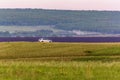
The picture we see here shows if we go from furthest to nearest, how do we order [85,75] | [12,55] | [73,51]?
[73,51]
[12,55]
[85,75]

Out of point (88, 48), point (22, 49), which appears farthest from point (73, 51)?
point (22, 49)

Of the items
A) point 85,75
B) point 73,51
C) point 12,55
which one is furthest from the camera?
point 73,51

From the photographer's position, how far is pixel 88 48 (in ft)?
221

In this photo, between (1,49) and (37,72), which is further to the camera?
(1,49)

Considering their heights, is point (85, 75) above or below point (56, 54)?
above

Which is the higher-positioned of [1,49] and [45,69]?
[45,69]

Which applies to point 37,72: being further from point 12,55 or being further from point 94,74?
point 12,55

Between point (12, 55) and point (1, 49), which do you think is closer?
point (12, 55)

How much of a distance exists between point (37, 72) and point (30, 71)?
0.36m

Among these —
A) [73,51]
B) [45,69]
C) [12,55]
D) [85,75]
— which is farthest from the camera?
[73,51]

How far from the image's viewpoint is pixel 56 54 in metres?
61.1

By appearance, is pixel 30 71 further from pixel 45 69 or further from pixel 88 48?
pixel 88 48

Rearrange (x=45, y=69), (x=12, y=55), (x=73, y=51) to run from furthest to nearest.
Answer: (x=73, y=51), (x=12, y=55), (x=45, y=69)

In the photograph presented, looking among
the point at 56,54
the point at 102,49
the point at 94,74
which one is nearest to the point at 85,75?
the point at 94,74
